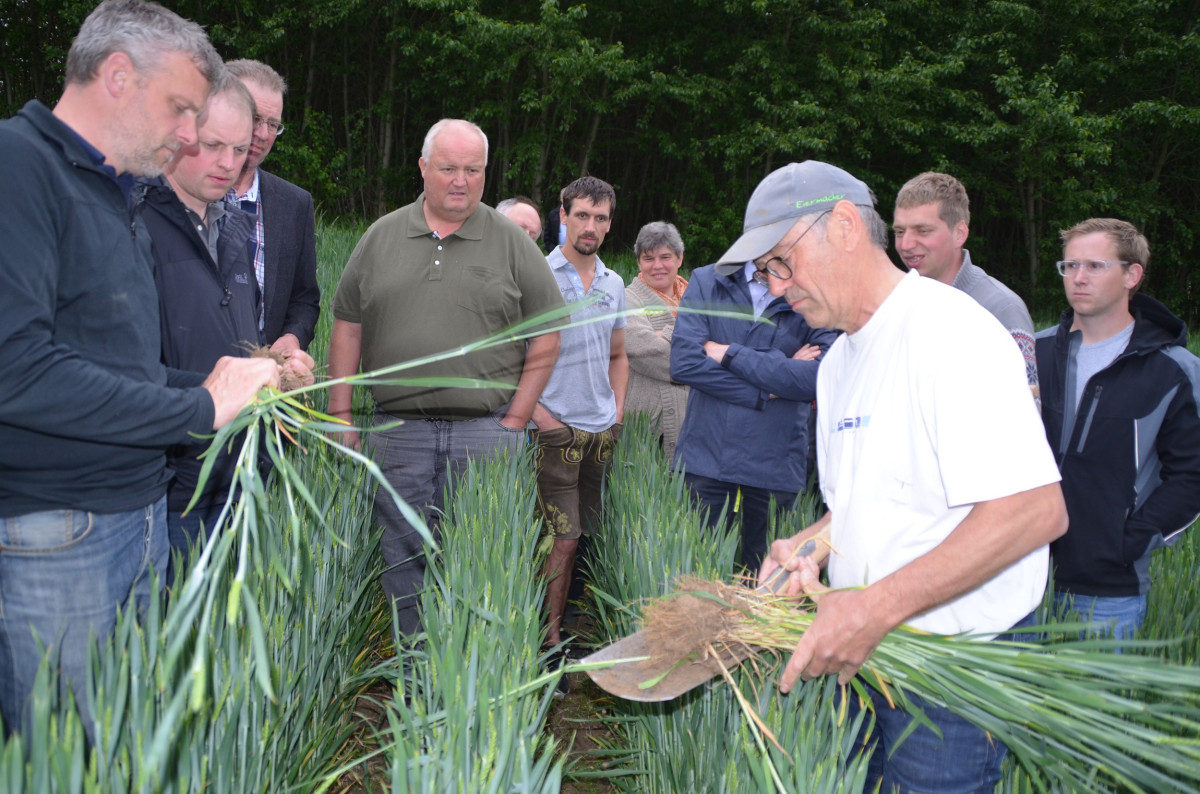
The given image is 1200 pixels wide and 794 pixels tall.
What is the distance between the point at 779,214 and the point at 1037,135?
1603cm

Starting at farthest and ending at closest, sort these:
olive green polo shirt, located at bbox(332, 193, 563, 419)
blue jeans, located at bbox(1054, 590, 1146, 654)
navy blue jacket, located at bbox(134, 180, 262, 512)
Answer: olive green polo shirt, located at bbox(332, 193, 563, 419), blue jeans, located at bbox(1054, 590, 1146, 654), navy blue jacket, located at bbox(134, 180, 262, 512)

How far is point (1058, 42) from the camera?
17.7m

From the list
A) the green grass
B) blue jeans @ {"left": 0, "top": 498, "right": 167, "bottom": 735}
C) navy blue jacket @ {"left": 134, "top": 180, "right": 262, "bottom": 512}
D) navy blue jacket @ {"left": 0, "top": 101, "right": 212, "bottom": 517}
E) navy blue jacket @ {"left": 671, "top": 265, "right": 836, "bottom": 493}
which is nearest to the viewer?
the green grass

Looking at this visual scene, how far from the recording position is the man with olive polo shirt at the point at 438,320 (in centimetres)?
314

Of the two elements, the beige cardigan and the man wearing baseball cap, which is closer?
the man wearing baseball cap

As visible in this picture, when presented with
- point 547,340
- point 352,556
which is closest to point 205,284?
point 352,556

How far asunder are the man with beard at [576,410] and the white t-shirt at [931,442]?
204 cm

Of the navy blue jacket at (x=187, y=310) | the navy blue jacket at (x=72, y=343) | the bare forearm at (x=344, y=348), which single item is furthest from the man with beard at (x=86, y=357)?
the bare forearm at (x=344, y=348)

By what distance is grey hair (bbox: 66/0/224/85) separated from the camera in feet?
5.51

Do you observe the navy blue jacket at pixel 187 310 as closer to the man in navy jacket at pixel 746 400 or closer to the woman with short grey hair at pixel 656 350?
the man in navy jacket at pixel 746 400

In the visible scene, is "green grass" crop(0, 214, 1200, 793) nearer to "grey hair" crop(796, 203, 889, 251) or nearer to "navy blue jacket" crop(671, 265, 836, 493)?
"navy blue jacket" crop(671, 265, 836, 493)

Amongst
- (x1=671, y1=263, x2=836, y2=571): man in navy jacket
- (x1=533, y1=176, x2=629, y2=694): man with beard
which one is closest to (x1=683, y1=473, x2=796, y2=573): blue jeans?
(x1=671, y1=263, x2=836, y2=571): man in navy jacket

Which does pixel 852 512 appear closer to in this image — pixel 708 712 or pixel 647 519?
pixel 708 712

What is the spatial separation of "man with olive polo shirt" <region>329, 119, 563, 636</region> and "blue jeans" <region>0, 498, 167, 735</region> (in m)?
1.38
